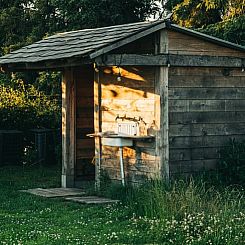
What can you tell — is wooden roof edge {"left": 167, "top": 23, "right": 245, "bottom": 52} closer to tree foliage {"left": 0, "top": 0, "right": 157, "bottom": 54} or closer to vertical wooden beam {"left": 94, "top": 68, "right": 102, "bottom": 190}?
vertical wooden beam {"left": 94, "top": 68, "right": 102, "bottom": 190}

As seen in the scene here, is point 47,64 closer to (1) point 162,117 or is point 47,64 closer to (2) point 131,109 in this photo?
(2) point 131,109

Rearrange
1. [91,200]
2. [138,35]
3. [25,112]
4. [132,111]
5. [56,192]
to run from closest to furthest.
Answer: [138,35], [91,200], [132,111], [56,192], [25,112]

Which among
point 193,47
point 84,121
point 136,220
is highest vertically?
point 193,47

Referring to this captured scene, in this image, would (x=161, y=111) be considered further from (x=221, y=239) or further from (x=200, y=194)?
(x=221, y=239)

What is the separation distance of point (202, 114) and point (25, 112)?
775 centimetres

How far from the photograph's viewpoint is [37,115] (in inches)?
791

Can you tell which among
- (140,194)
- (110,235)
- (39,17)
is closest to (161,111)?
(140,194)

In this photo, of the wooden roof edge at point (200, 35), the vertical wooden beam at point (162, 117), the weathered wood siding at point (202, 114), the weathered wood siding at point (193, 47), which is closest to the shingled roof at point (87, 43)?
the wooden roof edge at point (200, 35)

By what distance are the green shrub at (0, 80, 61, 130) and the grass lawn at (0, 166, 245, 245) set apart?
7447 mm

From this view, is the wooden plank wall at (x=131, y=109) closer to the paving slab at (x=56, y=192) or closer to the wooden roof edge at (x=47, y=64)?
the paving slab at (x=56, y=192)

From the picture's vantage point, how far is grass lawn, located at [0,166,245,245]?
9.08m

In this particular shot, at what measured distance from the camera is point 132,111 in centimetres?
1339

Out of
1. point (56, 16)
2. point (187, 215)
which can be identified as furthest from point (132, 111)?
point (56, 16)

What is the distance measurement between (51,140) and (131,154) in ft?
Answer: 22.3
